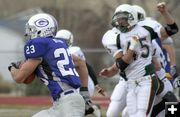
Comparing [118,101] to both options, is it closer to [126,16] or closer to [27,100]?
[126,16]

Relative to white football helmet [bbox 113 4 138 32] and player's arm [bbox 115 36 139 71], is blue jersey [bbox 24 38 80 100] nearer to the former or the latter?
A: player's arm [bbox 115 36 139 71]

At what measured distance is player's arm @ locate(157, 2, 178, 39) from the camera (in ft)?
26.6

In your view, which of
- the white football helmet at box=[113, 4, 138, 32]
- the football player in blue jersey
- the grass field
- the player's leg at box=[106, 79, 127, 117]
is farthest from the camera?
the grass field

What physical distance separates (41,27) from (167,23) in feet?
7.61

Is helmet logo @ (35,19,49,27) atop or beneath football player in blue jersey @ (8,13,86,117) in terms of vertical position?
atop

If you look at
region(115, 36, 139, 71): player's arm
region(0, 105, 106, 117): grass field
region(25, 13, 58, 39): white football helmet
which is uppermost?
region(25, 13, 58, 39): white football helmet

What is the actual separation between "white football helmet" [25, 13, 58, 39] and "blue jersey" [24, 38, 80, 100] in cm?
11

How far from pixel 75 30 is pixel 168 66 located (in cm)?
1798

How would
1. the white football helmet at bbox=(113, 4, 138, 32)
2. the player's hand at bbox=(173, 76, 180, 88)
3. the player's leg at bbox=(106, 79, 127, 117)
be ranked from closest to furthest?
the white football helmet at bbox=(113, 4, 138, 32), the player's leg at bbox=(106, 79, 127, 117), the player's hand at bbox=(173, 76, 180, 88)

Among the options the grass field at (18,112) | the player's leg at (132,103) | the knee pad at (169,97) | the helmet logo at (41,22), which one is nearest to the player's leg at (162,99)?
the knee pad at (169,97)

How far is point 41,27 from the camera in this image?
6.39 meters

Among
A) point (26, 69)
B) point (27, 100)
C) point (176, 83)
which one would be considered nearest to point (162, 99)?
point (176, 83)

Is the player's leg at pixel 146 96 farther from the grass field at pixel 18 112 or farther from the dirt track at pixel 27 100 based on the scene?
the dirt track at pixel 27 100

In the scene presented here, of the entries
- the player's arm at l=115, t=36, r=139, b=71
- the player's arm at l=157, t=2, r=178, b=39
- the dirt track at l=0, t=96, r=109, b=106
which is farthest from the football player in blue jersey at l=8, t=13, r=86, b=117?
the dirt track at l=0, t=96, r=109, b=106
